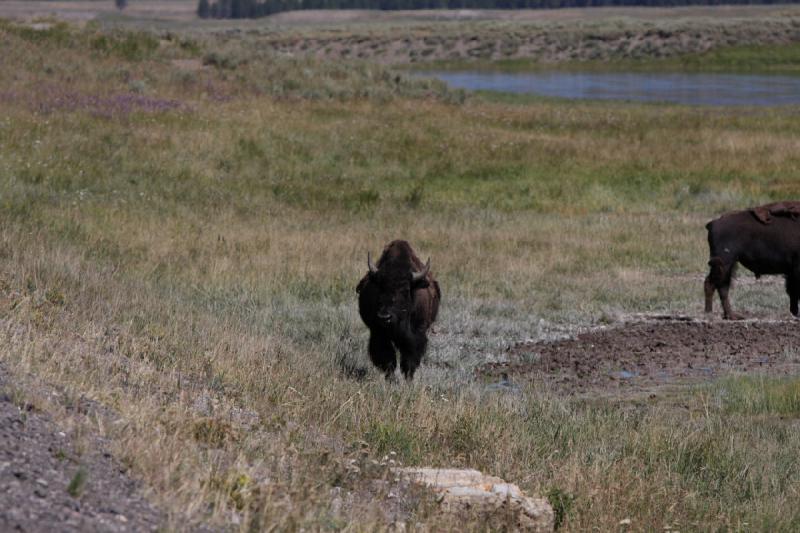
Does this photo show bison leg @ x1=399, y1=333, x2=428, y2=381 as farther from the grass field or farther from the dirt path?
the dirt path

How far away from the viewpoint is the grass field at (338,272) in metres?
6.77

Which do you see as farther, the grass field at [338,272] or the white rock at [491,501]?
the grass field at [338,272]

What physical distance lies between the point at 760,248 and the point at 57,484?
11.2 m

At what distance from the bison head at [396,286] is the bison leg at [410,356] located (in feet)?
1.01

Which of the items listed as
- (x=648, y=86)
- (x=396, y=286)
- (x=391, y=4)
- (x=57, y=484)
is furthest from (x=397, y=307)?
(x=391, y=4)

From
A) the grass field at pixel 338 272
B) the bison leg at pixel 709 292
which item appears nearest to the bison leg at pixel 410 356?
the grass field at pixel 338 272

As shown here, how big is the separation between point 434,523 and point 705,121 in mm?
33165

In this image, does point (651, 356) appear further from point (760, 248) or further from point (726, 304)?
point (760, 248)

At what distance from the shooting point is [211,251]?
17281 millimetres

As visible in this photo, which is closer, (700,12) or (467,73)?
(467,73)

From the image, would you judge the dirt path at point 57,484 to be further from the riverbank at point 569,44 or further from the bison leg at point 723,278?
the riverbank at point 569,44

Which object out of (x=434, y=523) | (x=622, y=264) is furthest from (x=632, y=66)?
(x=434, y=523)

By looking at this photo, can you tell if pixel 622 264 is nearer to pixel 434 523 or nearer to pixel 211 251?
pixel 211 251

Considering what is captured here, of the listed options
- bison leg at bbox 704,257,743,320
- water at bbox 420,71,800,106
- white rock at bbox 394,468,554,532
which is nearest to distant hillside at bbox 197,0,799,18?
water at bbox 420,71,800,106
